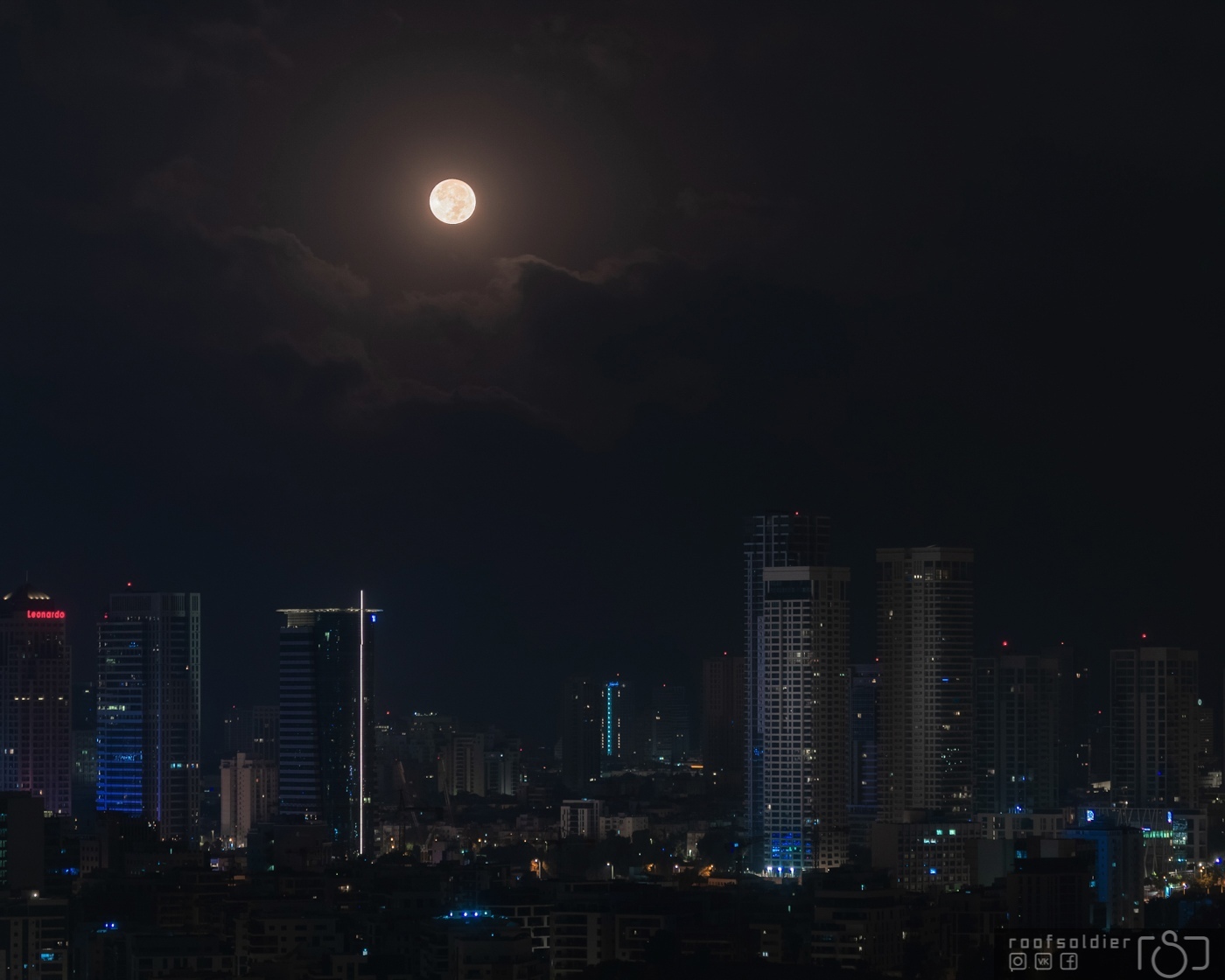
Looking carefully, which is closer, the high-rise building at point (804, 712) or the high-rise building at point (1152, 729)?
the high-rise building at point (804, 712)

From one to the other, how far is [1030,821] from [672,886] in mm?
4847

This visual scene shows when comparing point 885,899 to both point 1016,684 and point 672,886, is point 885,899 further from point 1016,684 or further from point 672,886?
point 1016,684

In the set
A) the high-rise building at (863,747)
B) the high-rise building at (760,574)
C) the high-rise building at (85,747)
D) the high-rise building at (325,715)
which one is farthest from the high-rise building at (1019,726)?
the high-rise building at (85,747)

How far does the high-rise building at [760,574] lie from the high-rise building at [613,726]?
122cm

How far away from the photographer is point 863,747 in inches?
755

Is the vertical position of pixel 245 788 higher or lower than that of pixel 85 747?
lower

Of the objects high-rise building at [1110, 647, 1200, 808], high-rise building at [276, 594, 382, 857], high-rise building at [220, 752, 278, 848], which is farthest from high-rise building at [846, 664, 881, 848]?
high-rise building at [220, 752, 278, 848]

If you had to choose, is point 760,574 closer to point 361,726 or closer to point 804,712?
point 804,712

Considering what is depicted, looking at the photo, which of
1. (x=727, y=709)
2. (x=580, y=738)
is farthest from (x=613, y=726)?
(x=727, y=709)

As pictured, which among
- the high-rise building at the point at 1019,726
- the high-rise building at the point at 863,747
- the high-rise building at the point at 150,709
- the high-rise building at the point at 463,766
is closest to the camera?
the high-rise building at the point at 863,747

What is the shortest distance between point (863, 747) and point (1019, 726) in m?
1.37

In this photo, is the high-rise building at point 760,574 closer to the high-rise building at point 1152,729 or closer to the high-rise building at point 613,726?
the high-rise building at point 613,726

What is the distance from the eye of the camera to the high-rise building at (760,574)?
19.2 m

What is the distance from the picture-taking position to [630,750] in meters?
23.1
